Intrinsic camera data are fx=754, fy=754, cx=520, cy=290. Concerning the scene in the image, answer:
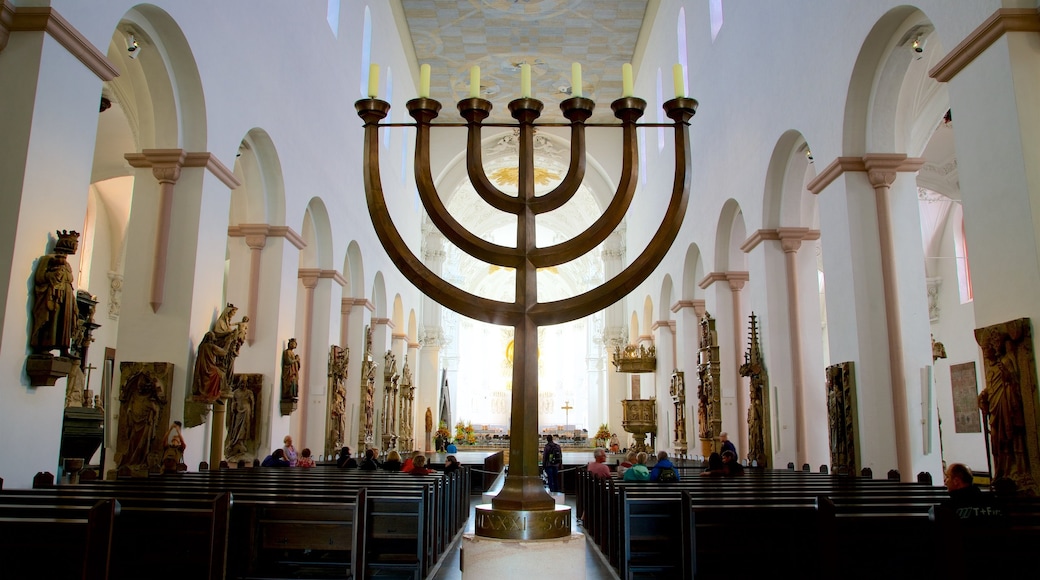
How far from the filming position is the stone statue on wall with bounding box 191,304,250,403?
834 centimetres

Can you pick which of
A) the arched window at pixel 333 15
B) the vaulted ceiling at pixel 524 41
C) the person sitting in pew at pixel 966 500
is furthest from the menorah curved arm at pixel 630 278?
the vaulted ceiling at pixel 524 41

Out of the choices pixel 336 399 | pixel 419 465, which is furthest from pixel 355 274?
pixel 419 465

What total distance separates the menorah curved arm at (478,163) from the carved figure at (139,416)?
20.5 ft

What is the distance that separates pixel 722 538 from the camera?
5.37 meters

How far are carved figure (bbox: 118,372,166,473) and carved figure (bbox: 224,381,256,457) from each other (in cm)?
274

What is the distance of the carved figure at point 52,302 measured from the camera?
5.72 m

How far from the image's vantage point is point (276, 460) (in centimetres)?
1073

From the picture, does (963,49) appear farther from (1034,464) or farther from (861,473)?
(861,473)

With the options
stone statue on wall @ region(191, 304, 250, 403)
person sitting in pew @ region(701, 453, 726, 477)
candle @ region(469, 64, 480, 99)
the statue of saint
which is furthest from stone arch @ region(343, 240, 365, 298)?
candle @ region(469, 64, 480, 99)

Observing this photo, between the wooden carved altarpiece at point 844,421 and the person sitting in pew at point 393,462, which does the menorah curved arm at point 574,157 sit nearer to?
the wooden carved altarpiece at point 844,421

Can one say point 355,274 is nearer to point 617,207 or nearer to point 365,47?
point 365,47

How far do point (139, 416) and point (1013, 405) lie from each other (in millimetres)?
8100

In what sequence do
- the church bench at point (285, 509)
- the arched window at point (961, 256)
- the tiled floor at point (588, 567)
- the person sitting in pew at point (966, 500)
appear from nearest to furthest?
the person sitting in pew at point (966, 500)
the church bench at point (285, 509)
the tiled floor at point (588, 567)
the arched window at point (961, 256)

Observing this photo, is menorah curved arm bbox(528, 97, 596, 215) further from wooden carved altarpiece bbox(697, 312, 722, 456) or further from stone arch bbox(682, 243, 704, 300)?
stone arch bbox(682, 243, 704, 300)
